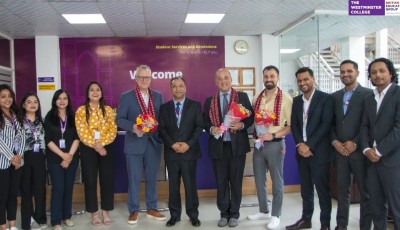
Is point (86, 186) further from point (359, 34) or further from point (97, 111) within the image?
point (359, 34)

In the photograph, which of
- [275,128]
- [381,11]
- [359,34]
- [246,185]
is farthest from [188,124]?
[359,34]

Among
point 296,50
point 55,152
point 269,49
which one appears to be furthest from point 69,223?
point 296,50

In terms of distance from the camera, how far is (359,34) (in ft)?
27.0

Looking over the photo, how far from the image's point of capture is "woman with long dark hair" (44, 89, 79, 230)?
11.9 ft

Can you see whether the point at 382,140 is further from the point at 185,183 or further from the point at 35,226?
the point at 35,226

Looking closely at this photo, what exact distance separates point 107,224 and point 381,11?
14.4 feet

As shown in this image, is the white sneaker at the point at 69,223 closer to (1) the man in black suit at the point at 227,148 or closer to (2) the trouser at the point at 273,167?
(1) the man in black suit at the point at 227,148

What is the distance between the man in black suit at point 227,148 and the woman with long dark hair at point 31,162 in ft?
5.85

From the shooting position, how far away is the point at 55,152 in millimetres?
3598

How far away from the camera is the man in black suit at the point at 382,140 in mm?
2764

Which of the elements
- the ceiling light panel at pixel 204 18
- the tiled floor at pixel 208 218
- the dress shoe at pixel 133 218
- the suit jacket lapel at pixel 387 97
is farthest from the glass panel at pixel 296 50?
the dress shoe at pixel 133 218

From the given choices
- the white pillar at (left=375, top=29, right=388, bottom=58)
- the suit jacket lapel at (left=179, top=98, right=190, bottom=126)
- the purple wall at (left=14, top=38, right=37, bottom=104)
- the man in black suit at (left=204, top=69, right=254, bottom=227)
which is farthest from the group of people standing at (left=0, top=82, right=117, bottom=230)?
the white pillar at (left=375, top=29, right=388, bottom=58)

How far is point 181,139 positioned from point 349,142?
5.40 feet

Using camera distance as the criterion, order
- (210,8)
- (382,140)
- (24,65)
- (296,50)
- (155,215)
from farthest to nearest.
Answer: (296,50), (24,65), (210,8), (155,215), (382,140)
